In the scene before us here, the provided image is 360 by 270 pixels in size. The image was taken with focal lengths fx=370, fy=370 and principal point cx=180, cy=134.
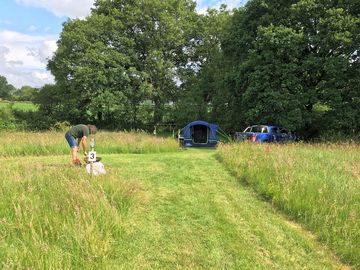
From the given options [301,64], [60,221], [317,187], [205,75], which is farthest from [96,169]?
[205,75]

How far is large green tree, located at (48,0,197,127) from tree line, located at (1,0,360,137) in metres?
0.09

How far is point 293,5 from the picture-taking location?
2031cm

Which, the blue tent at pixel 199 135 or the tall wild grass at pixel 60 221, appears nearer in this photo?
the tall wild grass at pixel 60 221

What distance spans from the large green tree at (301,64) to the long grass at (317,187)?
9.35 metres

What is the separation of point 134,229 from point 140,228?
0.10 m

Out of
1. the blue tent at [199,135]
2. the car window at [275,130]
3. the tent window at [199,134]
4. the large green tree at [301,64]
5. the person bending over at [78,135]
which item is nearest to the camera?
the person bending over at [78,135]

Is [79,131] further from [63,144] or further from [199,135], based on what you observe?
[199,135]

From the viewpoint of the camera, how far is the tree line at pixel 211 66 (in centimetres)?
1997

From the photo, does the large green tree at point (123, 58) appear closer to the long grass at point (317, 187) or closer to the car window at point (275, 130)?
the car window at point (275, 130)

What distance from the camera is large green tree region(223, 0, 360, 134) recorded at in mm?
19469

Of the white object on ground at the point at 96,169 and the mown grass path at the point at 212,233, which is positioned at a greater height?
the white object on ground at the point at 96,169

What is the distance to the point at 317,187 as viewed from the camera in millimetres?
6758

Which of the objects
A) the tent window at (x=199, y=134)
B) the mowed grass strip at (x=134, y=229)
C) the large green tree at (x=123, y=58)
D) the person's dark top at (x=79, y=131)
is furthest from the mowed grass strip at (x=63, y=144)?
the large green tree at (x=123, y=58)

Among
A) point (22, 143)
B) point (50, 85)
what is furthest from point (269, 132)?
point (50, 85)
